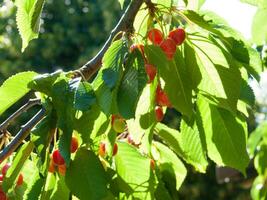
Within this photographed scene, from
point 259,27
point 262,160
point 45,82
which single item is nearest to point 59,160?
point 45,82

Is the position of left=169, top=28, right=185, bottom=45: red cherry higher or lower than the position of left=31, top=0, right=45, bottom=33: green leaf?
lower

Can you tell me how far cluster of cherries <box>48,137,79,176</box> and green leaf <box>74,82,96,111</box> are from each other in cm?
9

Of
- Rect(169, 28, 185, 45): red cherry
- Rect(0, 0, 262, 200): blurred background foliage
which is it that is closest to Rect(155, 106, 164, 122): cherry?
Rect(169, 28, 185, 45): red cherry

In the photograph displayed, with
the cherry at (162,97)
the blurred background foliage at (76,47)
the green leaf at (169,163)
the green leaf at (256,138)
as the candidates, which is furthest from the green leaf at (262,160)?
the blurred background foliage at (76,47)

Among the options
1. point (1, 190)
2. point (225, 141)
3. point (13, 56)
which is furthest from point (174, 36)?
point (13, 56)

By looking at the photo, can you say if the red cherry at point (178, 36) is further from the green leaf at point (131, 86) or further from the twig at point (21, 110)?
the twig at point (21, 110)

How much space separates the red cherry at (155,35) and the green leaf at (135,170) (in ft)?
0.59

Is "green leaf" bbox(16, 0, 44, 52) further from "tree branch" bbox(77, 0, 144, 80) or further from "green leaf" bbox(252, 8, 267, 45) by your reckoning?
"green leaf" bbox(252, 8, 267, 45)

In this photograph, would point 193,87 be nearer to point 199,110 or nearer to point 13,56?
point 199,110

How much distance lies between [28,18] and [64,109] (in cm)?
24

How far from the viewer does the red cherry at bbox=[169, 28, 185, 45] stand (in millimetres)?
832

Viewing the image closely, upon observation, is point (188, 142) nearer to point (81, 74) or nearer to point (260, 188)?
point (81, 74)

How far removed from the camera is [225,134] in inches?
36.3

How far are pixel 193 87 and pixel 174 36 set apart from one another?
0.08m
